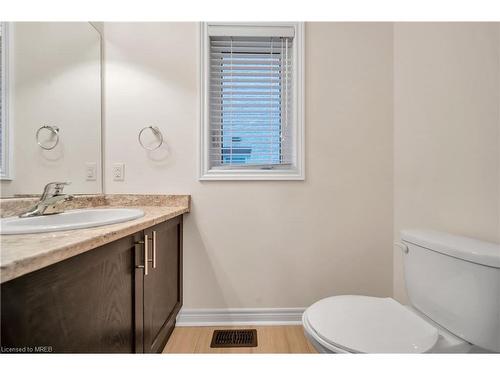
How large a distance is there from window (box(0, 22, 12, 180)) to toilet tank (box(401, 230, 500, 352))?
174 cm

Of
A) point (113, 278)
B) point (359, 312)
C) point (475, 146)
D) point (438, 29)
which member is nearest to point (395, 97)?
point (438, 29)

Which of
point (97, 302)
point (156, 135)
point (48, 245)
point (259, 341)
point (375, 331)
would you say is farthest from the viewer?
point (156, 135)

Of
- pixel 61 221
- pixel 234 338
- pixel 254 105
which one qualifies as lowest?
pixel 234 338

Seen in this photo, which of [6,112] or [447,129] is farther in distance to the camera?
[447,129]

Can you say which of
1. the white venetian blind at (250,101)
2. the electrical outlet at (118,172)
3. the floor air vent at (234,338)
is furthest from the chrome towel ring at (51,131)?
the floor air vent at (234,338)

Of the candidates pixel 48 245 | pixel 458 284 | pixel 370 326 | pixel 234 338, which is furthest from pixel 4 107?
pixel 458 284

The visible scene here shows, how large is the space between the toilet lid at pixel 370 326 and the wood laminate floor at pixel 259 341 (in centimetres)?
46

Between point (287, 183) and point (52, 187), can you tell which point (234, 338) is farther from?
point (52, 187)

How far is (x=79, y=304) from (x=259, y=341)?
103 cm

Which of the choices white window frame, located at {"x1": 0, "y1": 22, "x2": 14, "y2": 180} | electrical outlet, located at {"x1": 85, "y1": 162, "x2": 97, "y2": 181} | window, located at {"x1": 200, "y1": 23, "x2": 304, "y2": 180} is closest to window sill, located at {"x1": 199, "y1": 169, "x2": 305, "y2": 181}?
window, located at {"x1": 200, "y1": 23, "x2": 304, "y2": 180}

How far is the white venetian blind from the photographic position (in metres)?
1.49

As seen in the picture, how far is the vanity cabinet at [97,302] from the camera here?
1.53ft

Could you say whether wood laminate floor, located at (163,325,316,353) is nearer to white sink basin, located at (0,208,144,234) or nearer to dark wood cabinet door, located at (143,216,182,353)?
dark wood cabinet door, located at (143,216,182,353)

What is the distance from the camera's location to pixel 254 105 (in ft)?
4.94
